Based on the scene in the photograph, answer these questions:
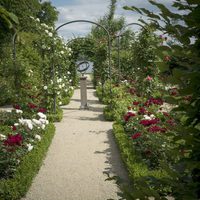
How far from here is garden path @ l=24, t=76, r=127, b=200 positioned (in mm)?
4746

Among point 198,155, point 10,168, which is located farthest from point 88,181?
point 198,155

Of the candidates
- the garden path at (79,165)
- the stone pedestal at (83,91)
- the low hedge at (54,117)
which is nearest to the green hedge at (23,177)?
the garden path at (79,165)

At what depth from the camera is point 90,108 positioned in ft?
40.2

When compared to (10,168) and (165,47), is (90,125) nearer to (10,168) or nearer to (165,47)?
(10,168)

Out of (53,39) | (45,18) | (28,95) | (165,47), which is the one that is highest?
(45,18)

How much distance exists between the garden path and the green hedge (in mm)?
156

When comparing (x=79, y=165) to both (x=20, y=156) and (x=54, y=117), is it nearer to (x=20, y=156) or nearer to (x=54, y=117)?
(x=20, y=156)

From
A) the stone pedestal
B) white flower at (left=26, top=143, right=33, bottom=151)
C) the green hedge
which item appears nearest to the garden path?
the green hedge

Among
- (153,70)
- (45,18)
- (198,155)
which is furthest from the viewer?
(45,18)

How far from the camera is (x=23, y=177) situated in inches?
182

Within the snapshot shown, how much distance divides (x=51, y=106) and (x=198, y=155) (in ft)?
30.4

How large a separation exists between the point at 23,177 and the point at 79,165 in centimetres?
146

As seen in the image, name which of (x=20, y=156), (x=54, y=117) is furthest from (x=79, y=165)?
(x=54, y=117)

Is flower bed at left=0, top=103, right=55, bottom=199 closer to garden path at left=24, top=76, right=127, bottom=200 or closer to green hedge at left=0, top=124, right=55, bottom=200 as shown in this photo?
green hedge at left=0, top=124, right=55, bottom=200
